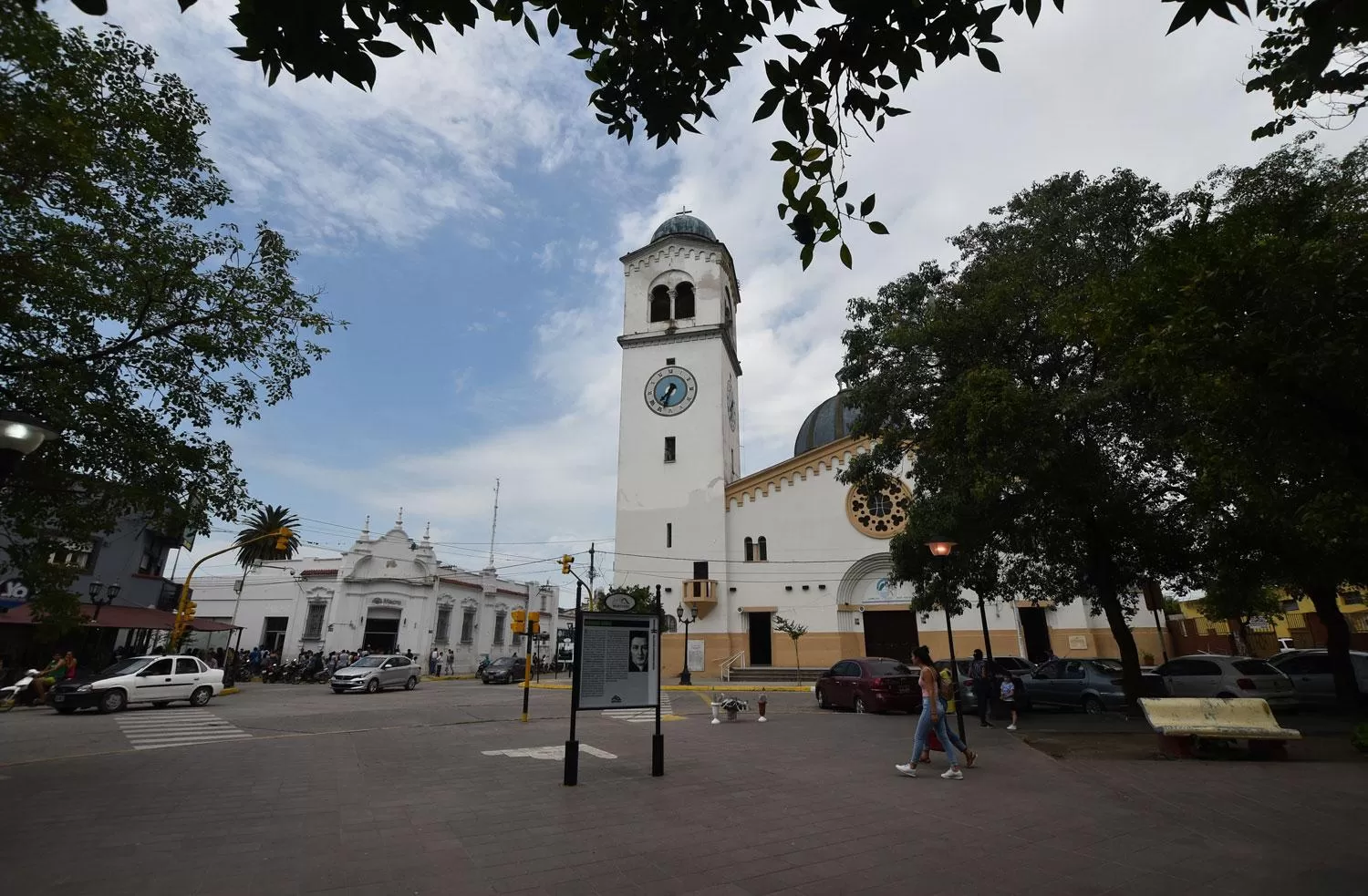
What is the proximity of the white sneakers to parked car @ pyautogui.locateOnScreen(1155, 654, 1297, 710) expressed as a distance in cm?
1095

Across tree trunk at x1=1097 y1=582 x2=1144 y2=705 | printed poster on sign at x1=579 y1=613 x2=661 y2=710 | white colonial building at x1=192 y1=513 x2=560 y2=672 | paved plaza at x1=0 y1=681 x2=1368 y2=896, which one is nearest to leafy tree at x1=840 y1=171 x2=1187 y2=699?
tree trunk at x1=1097 y1=582 x2=1144 y2=705

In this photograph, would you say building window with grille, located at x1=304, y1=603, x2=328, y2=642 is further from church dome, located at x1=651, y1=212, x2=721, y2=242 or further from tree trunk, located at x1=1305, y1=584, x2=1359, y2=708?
tree trunk, located at x1=1305, y1=584, x2=1359, y2=708

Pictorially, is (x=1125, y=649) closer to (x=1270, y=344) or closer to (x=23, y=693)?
(x=1270, y=344)

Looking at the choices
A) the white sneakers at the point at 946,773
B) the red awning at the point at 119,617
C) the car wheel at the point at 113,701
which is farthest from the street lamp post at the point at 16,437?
the red awning at the point at 119,617

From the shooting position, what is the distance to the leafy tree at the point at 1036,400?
42.1 feet

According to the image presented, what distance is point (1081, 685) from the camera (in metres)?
17.5

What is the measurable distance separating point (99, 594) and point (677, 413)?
83.4 ft

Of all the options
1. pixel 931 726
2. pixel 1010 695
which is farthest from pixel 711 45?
pixel 1010 695

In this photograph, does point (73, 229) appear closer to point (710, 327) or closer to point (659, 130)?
point (659, 130)

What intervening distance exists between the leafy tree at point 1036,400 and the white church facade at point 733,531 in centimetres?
1345

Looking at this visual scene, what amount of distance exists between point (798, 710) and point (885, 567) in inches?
626

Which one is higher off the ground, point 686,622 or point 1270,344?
point 1270,344

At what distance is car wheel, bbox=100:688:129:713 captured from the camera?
17500mm

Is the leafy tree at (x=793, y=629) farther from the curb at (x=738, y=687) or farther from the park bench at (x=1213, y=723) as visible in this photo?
the park bench at (x=1213, y=723)
